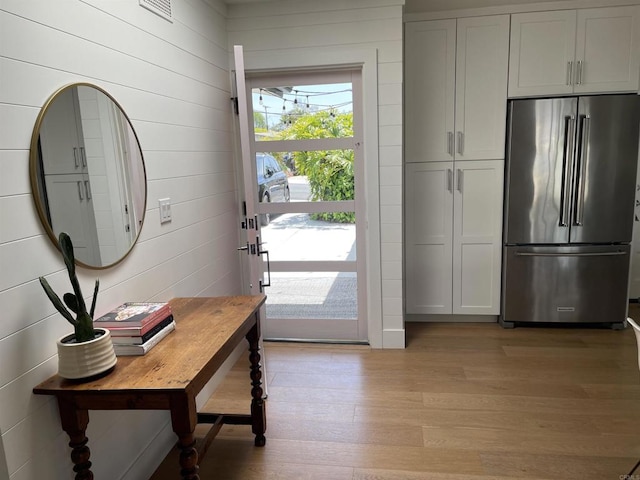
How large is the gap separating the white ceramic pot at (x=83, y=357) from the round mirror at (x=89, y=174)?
0.36 m

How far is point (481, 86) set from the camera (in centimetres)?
352

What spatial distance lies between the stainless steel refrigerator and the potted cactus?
10.3 feet

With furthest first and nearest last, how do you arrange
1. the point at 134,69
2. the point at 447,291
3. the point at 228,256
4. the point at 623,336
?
the point at 447,291
the point at 623,336
the point at 228,256
the point at 134,69

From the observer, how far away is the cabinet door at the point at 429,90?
3492mm

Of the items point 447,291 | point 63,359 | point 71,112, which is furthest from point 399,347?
point 71,112

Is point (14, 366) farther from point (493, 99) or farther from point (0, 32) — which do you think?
point (493, 99)

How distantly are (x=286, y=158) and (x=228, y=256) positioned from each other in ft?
2.87

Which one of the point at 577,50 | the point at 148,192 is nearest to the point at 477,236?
the point at 577,50

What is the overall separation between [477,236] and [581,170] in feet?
3.01

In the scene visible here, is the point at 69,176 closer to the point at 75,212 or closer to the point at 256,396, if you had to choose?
the point at 75,212

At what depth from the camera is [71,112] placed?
1643mm

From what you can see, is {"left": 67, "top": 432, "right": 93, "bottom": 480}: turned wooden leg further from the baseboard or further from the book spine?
the baseboard

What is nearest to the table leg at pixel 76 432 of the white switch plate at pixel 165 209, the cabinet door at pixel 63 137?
the cabinet door at pixel 63 137

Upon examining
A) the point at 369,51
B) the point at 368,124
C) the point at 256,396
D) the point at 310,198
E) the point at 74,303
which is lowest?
the point at 256,396
